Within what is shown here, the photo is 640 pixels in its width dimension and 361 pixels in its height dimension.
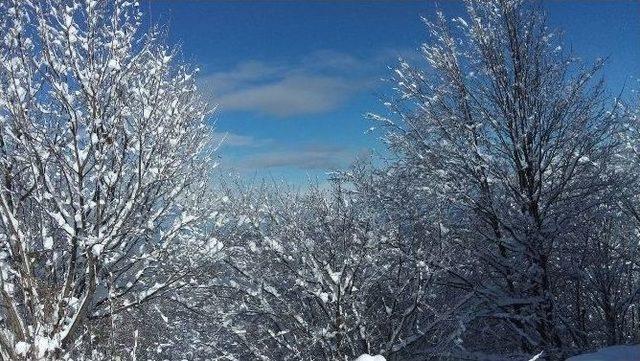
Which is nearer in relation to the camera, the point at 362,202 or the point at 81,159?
the point at 81,159

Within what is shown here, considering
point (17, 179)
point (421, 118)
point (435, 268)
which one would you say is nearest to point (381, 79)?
point (421, 118)

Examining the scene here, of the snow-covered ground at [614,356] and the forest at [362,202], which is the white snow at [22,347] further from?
the snow-covered ground at [614,356]

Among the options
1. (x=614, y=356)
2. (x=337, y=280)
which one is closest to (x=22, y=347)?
(x=337, y=280)

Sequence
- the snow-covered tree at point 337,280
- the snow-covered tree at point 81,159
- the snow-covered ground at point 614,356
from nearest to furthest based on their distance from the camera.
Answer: the snow-covered ground at point 614,356, the snow-covered tree at point 81,159, the snow-covered tree at point 337,280

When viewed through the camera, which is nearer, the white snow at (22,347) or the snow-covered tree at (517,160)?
the white snow at (22,347)

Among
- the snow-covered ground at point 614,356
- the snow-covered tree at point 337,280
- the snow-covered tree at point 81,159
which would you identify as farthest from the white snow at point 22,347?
the snow-covered ground at point 614,356

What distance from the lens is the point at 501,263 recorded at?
8.56m

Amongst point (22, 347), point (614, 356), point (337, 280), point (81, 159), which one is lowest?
point (614, 356)

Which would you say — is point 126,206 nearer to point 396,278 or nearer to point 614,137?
point 396,278

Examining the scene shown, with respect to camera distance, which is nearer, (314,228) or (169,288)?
(169,288)

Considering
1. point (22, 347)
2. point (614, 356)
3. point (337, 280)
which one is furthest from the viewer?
point (337, 280)

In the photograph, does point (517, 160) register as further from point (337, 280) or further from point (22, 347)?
point (22, 347)

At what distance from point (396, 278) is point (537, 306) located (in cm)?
250

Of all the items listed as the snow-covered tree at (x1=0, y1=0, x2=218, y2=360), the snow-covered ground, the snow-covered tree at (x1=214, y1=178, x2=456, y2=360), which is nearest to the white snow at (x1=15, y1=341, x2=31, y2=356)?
the snow-covered tree at (x1=0, y1=0, x2=218, y2=360)
